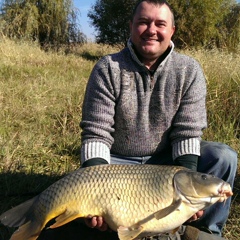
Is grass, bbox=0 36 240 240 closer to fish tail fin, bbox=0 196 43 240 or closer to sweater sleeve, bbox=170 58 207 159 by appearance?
fish tail fin, bbox=0 196 43 240

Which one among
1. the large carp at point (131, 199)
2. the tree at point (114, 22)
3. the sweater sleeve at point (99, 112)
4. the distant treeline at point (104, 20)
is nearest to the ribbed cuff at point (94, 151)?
the sweater sleeve at point (99, 112)

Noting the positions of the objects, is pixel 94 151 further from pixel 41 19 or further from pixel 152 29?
pixel 41 19

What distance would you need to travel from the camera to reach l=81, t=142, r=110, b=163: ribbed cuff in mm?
2043

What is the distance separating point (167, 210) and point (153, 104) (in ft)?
2.52

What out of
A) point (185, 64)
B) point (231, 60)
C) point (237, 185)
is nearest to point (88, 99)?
point (185, 64)

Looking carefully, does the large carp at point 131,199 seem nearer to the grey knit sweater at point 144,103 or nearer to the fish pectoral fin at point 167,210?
the fish pectoral fin at point 167,210

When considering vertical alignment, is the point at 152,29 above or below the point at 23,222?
above

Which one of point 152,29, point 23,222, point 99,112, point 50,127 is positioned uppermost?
point 152,29

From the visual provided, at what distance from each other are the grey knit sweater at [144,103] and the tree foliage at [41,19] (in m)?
11.3

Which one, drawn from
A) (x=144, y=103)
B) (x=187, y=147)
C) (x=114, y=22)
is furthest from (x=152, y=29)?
(x=114, y=22)

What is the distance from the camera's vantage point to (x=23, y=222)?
1.70 meters

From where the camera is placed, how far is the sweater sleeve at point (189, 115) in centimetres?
213

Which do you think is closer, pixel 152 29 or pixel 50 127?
pixel 152 29

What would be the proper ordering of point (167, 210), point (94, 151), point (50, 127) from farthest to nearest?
point (50, 127)
point (94, 151)
point (167, 210)
